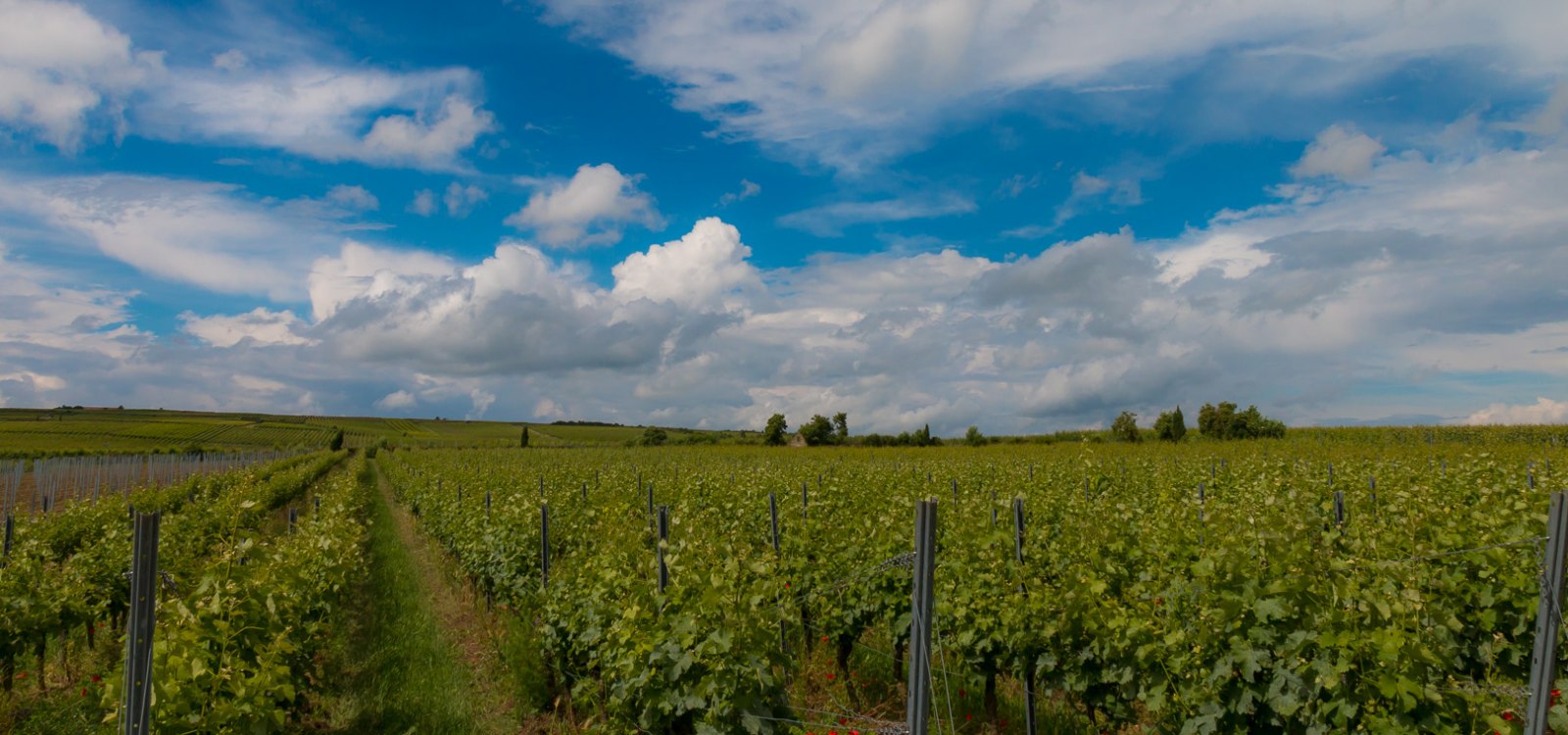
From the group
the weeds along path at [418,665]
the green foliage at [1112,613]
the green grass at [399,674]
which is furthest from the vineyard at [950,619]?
the green grass at [399,674]

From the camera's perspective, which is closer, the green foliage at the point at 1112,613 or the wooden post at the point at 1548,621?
the wooden post at the point at 1548,621

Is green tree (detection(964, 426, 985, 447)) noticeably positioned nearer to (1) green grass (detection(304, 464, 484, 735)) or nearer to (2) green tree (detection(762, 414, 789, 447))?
(2) green tree (detection(762, 414, 789, 447))

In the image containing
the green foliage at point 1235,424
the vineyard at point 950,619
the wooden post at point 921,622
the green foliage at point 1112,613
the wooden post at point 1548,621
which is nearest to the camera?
the wooden post at point 921,622

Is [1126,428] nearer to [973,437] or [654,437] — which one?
[973,437]

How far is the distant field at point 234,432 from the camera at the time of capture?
217 ft

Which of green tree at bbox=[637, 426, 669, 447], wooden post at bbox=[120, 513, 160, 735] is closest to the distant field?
green tree at bbox=[637, 426, 669, 447]

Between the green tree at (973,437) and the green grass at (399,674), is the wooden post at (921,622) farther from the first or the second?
the green tree at (973,437)

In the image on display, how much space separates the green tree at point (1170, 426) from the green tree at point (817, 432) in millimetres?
23083

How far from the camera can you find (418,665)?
27.8 feet

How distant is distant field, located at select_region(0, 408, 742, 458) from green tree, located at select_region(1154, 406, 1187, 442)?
3825cm

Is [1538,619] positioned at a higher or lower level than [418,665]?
higher

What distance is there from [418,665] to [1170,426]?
4590cm

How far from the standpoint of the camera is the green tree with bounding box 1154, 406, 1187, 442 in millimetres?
45750

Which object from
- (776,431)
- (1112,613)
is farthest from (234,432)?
(1112,613)
